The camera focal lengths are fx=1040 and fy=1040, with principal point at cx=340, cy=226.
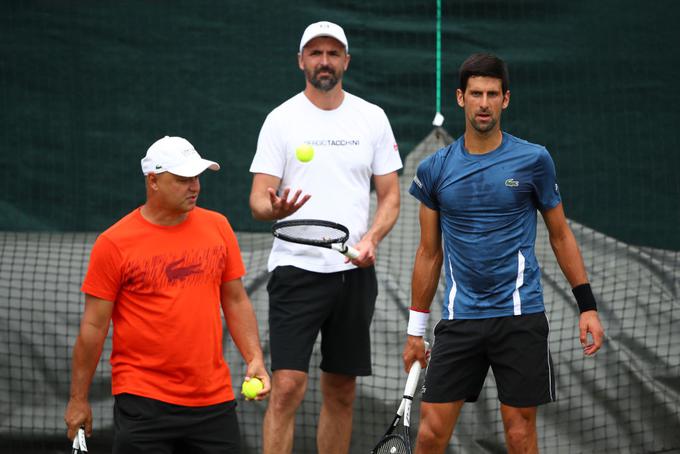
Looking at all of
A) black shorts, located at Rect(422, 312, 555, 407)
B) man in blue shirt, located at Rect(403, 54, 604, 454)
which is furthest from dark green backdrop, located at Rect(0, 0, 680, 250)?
black shorts, located at Rect(422, 312, 555, 407)

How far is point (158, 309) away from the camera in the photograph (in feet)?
13.2

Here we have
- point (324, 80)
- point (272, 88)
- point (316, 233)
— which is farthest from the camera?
point (272, 88)

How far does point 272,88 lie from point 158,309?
12.0 ft

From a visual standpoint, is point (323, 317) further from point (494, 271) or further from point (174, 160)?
point (174, 160)

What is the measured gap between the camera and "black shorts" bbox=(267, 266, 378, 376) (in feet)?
16.4

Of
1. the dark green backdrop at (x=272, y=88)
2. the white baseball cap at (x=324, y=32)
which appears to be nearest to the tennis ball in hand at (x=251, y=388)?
the white baseball cap at (x=324, y=32)

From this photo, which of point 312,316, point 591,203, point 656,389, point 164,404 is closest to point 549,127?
point 591,203

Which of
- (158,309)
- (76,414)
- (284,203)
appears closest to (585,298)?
(284,203)

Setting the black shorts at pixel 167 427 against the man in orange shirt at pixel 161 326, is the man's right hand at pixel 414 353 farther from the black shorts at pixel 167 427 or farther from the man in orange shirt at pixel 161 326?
the black shorts at pixel 167 427

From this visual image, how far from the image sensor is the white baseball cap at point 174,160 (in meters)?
4.11

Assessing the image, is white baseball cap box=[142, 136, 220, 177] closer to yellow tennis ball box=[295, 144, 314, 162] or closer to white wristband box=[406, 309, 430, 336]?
yellow tennis ball box=[295, 144, 314, 162]

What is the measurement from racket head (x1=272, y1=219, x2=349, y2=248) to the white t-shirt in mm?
179

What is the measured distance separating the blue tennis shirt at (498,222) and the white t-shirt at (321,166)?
2.41 feet

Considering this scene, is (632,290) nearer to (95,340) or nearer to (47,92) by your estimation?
(95,340)
